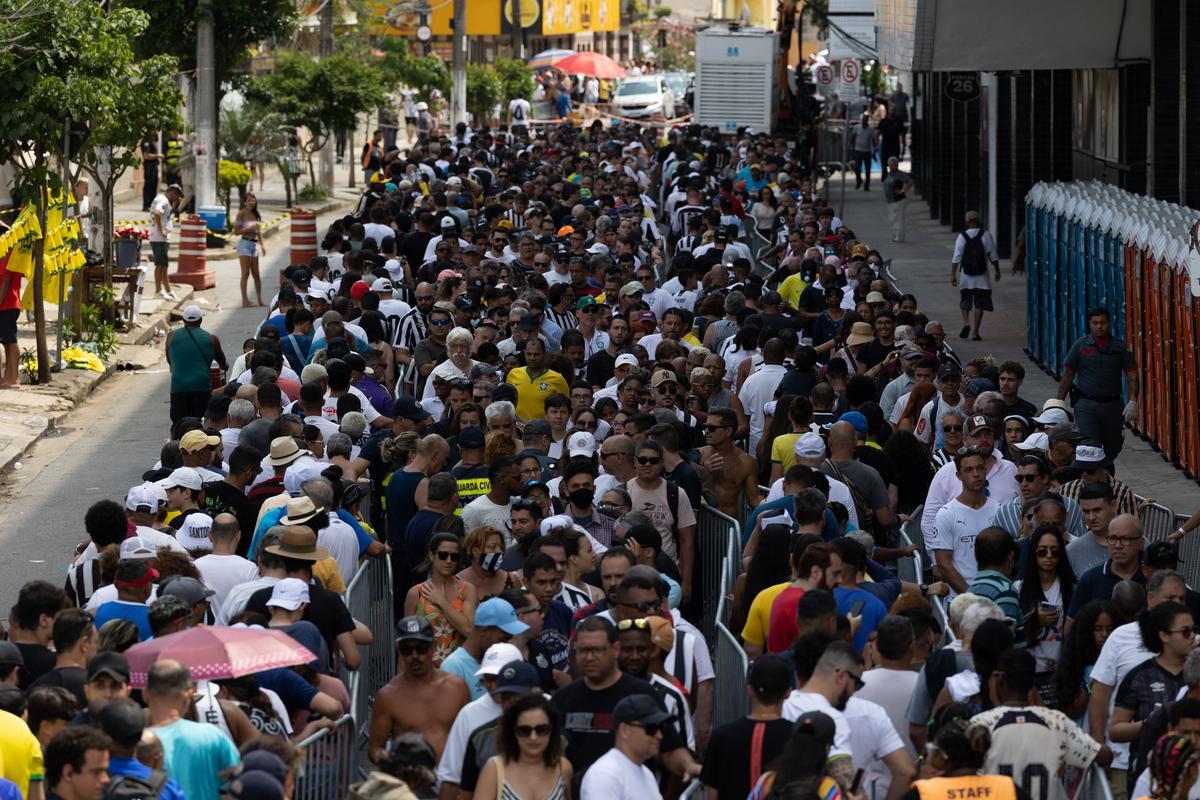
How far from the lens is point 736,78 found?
156 ft

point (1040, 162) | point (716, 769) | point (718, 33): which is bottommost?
point (716, 769)

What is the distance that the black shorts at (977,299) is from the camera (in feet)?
78.9

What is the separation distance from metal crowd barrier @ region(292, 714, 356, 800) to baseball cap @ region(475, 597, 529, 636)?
2.21ft

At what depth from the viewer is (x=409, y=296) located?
1969cm

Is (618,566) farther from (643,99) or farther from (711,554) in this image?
(643,99)

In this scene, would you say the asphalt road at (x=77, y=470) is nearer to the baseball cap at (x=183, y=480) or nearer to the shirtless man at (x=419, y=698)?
the baseball cap at (x=183, y=480)

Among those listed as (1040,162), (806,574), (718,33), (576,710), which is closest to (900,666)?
(806,574)

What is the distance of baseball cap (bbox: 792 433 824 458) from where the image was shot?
10.8 metres

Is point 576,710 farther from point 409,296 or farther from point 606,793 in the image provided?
point 409,296

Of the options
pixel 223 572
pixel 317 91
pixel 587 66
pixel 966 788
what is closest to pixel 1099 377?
pixel 223 572

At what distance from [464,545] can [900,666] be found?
101 inches

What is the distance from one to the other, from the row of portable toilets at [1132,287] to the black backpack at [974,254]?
544mm

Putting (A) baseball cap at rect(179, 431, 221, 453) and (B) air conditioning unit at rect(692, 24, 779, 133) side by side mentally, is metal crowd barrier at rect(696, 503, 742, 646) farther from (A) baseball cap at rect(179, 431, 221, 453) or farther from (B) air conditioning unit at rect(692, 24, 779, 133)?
(B) air conditioning unit at rect(692, 24, 779, 133)

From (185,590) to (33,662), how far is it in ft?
2.17
